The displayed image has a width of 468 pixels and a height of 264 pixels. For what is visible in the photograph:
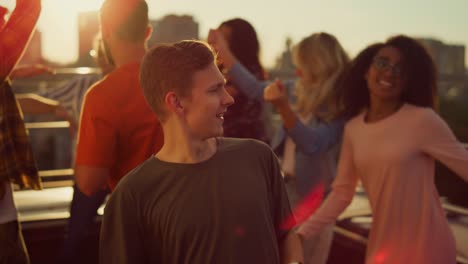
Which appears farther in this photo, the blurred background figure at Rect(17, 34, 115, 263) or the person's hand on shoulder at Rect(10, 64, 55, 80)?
the blurred background figure at Rect(17, 34, 115, 263)

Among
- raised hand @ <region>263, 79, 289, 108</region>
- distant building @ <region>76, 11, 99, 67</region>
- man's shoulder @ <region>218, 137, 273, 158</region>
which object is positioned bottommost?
distant building @ <region>76, 11, 99, 67</region>

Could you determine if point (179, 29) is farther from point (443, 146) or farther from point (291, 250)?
point (291, 250)

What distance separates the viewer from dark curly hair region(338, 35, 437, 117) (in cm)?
330

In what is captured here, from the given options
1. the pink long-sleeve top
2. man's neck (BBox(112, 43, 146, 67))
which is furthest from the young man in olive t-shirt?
the pink long-sleeve top

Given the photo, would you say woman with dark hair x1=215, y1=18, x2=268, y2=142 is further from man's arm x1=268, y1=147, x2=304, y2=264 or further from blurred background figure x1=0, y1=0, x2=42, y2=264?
man's arm x1=268, y1=147, x2=304, y2=264

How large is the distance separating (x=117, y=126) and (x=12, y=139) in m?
0.56

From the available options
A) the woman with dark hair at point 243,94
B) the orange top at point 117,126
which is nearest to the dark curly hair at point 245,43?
the woman with dark hair at point 243,94

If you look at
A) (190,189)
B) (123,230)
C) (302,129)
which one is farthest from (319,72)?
(123,230)

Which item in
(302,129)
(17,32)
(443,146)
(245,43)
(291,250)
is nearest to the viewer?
(291,250)

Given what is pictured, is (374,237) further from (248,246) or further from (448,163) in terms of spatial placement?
(248,246)

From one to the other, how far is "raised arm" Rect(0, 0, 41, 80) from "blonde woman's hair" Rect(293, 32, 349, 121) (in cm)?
159

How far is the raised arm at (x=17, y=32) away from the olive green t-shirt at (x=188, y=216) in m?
0.98

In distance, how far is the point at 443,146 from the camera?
3057mm

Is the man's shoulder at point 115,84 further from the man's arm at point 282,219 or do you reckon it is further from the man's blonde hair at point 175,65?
the man's arm at point 282,219
